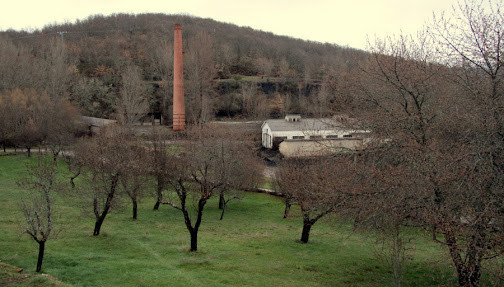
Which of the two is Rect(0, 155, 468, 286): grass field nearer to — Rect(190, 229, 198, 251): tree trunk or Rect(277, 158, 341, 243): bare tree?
Rect(190, 229, 198, 251): tree trunk

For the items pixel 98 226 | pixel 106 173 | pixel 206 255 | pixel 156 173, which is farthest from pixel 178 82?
pixel 206 255

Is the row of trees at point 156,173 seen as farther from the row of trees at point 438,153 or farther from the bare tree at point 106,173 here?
the row of trees at point 438,153

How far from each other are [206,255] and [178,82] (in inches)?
1465

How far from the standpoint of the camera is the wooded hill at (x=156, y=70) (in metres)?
54.3

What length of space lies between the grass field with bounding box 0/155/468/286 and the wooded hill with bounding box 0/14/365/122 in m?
22.1

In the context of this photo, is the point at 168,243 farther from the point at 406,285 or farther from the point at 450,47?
the point at 450,47

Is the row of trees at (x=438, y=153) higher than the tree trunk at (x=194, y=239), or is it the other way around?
the row of trees at (x=438, y=153)

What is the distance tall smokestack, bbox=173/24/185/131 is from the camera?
4875cm

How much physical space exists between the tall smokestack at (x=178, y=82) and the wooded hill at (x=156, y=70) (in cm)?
406

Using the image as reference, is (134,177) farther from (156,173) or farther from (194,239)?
(194,239)

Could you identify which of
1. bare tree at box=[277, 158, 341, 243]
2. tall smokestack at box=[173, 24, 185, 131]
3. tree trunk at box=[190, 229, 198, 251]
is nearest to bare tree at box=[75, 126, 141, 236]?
tree trunk at box=[190, 229, 198, 251]

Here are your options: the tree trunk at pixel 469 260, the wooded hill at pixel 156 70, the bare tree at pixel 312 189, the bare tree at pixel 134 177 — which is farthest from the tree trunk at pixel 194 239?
Answer: the wooded hill at pixel 156 70

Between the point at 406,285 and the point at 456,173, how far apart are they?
4332 mm

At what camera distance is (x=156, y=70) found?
243 ft
